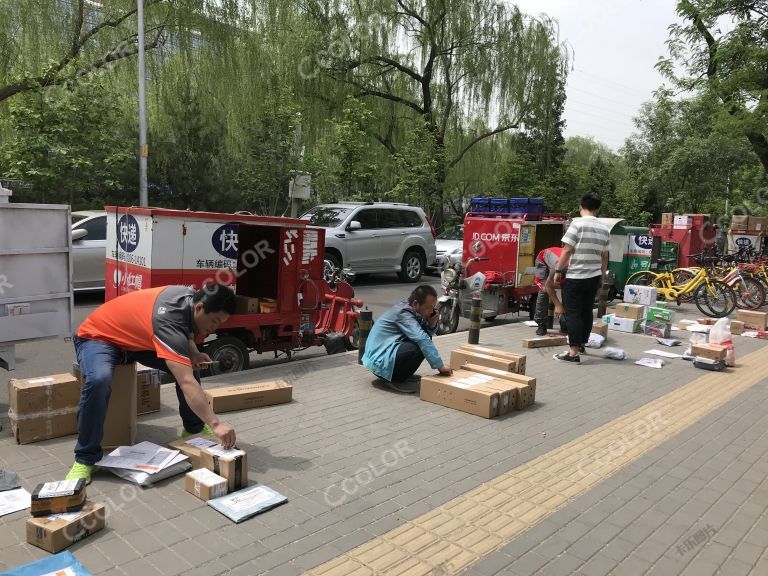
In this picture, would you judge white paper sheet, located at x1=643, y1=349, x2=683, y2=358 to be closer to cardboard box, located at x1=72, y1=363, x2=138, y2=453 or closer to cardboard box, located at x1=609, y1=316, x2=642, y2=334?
cardboard box, located at x1=609, y1=316, x2=642, y2=334

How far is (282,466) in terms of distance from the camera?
457cm

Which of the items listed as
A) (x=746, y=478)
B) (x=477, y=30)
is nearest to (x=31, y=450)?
(x=746, y=478)

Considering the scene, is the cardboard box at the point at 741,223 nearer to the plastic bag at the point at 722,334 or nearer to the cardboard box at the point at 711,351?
the plastic bag at the point at 722,334

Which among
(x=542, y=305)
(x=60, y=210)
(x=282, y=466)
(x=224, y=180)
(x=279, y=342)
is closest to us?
(x=282, y=466)

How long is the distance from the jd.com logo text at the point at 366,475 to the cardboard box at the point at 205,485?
2.22ft

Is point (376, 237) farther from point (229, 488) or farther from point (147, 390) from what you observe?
point (229, 488)

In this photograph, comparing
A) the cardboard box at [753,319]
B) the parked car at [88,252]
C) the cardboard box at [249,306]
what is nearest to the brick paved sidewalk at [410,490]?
the cardboard box at [249,306]

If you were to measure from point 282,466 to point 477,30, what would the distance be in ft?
73.2

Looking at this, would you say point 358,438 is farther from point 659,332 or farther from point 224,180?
point 224,180

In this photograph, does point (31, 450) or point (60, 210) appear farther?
point (60, 210)

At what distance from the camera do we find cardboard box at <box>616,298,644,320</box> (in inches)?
415

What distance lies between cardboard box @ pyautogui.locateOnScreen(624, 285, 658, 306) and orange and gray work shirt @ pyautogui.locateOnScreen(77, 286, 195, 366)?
913 centimetres

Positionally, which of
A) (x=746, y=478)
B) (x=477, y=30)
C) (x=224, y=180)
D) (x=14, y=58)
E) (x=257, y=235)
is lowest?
(x=746, y=478)

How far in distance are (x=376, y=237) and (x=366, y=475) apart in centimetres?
1171
